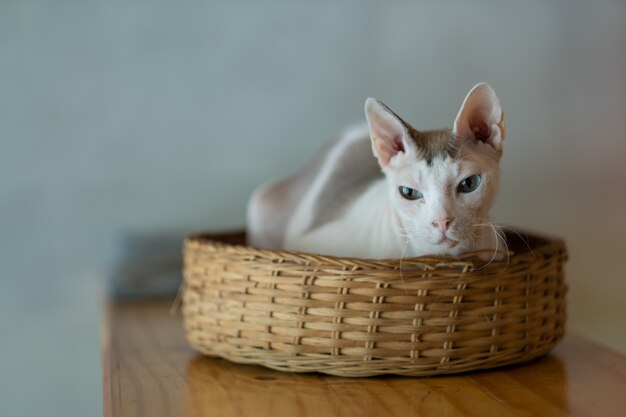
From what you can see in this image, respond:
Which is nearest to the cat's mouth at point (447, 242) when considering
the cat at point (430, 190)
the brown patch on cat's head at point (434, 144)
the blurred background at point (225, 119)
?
the cat at point (430, 190)

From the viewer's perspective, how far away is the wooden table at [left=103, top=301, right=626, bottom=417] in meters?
1.05

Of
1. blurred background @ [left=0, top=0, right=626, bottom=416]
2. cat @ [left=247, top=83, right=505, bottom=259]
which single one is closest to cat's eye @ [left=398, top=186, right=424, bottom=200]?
cat @ [left=247, top=83, right=505, bottom=259]

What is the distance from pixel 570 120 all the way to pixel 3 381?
1.65 meters

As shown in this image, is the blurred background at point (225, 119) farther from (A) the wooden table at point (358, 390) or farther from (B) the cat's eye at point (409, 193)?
(B) the cat's eye at point (409, 193)

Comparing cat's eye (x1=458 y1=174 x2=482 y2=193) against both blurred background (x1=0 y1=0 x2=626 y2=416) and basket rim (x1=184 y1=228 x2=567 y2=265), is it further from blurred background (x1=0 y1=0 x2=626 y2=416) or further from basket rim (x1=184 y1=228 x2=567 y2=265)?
blurred background (x1=0 y1=0 x2=626 y2=416)

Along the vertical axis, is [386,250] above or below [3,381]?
above

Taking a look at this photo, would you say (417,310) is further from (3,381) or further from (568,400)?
(3,381)

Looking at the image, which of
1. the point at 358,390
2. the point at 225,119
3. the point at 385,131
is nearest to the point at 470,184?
the point at 385,131

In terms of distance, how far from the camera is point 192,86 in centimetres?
202

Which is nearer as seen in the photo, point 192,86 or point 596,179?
point 192,86

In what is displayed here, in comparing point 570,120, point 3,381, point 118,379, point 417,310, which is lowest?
point 3,381

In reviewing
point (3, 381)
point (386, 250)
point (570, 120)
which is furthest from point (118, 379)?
point (570, 120)

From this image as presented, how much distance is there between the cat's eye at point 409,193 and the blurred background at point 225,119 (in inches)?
35.8

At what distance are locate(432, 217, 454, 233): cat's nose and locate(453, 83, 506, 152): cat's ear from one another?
138 mm
